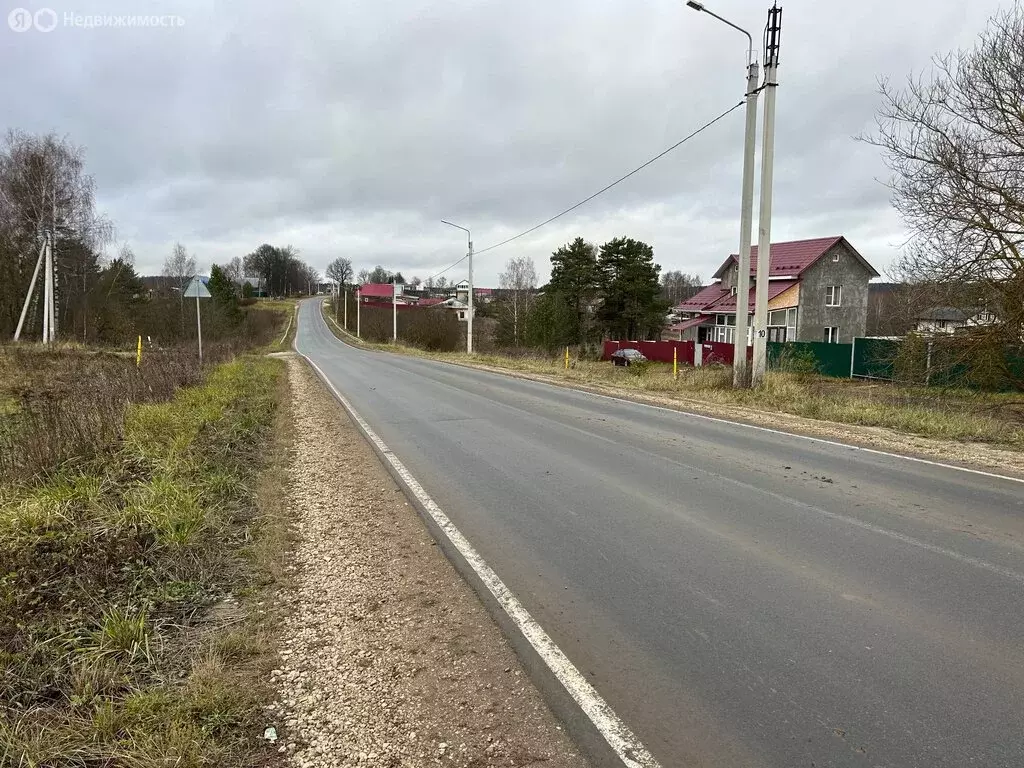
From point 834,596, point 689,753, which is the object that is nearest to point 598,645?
point 689,753

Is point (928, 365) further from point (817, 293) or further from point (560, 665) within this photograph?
point (817, 293)

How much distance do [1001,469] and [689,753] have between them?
7562 mm

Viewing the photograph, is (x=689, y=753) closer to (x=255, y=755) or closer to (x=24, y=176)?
(x=255, y=755)

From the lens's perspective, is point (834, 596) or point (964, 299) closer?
point (834, 596)

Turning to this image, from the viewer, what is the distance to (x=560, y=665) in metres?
3.27

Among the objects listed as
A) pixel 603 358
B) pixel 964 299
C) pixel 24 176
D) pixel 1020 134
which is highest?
pixel 24 176

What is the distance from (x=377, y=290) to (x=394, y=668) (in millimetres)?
153080

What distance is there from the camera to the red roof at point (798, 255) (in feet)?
148

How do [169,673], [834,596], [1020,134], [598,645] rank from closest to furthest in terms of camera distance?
[169,673] < [598,645] < [834,596] < [1020,134]

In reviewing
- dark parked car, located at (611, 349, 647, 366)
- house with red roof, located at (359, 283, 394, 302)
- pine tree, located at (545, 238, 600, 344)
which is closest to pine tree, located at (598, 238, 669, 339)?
pine tree, located at (545, 238, 600, 344)

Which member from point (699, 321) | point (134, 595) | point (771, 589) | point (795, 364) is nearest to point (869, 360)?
point (795, 364)

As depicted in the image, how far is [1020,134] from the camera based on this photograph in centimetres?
1449

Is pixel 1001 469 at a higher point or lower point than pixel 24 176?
lower

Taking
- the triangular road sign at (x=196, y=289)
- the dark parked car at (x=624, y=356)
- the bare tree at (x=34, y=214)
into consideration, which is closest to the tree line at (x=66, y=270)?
the bare tree at (x=34, y=214)
